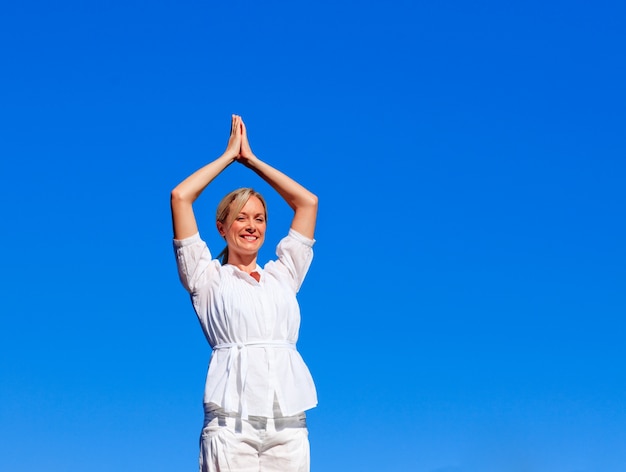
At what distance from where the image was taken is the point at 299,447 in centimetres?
748

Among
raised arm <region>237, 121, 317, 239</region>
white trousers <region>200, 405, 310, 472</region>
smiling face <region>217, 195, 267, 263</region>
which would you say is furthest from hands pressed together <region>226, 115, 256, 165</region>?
white trousers <region>200, 405, 310, 472</region>

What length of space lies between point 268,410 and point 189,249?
1336mm

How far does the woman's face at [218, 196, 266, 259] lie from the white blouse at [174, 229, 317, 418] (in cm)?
18

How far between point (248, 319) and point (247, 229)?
29.7 inches

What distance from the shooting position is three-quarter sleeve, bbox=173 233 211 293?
7793 mm

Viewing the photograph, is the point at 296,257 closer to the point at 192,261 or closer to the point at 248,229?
the point at 248,229

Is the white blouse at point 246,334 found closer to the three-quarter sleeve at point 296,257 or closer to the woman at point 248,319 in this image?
the woman at point 248,319

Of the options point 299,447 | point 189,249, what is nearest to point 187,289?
point 189,249

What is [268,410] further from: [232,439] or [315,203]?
[315,203]

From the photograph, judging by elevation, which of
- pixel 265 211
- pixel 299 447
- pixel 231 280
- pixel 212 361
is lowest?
Answer: pixel 299 447

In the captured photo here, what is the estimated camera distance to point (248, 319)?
299 inches

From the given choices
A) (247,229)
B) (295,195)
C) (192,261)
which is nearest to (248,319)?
(192,261)

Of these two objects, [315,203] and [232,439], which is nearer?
[232,439]

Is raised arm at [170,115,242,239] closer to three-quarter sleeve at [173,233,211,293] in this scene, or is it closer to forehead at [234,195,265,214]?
three-quarter sleeve at [173,233,211,293]
